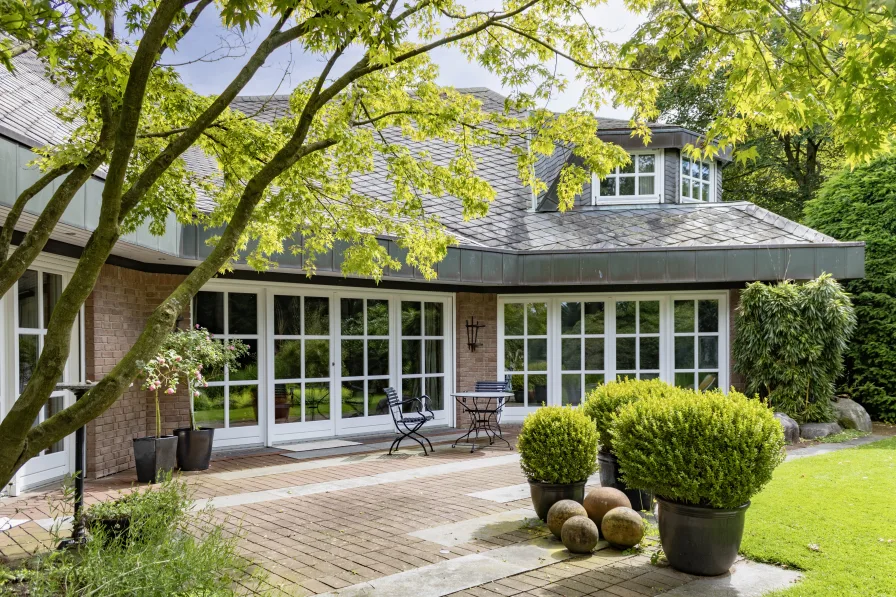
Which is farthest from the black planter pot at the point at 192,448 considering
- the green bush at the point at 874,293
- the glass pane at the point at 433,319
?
the green bush at the point at 874,293

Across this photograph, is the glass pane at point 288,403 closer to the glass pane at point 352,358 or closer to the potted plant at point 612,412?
the glass pane at point 352,358

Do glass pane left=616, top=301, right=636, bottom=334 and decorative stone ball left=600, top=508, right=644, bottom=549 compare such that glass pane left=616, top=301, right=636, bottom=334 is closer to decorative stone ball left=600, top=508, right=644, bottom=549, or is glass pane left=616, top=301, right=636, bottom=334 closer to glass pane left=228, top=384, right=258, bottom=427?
glass pane left=228, top=384, right=258, bottom=427

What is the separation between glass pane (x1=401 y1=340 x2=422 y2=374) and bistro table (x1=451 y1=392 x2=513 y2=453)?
0.91m

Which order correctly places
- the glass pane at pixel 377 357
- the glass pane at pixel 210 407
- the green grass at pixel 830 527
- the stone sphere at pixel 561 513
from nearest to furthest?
the green grass at pixel 830 527, the stone sphere at pixel 561 513, the glass pane at pixel 210 407, the glass pane at pixel 377 357

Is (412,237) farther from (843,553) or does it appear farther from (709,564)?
(843,553)

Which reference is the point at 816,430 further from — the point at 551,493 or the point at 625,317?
the point at 551,493

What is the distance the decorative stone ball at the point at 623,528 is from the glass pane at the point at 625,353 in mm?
7144

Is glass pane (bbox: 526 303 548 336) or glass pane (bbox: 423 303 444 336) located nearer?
glass pane (bbox: 423 303 444 336)

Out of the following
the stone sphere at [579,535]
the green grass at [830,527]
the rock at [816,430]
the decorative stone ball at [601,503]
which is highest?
the decorative stone ball at [601,503]

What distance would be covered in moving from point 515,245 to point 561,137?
20.5ft

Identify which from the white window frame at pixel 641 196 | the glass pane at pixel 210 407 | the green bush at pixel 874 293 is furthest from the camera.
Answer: the white window frame at pixel 641 196

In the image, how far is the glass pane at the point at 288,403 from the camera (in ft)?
33.3

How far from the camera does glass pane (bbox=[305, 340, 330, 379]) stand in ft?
34.4

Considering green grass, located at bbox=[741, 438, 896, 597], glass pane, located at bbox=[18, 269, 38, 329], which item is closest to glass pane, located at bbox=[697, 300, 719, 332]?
green grass, located at bbox=[741, 438, 896, 597]
